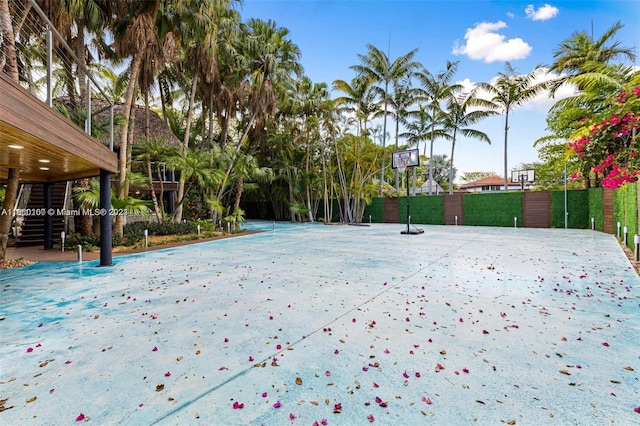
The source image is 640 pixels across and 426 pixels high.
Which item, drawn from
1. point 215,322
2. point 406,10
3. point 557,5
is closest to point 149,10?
point 406,10

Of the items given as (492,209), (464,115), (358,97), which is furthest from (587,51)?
(358,97)

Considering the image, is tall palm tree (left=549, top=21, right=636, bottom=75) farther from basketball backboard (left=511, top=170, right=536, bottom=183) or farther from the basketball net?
basketball backboard (left=511, top=170, right=536, bottom=183)

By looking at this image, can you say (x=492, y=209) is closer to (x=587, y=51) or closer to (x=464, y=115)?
(x=464, y=115)

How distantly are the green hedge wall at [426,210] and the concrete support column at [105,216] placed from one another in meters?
16.0

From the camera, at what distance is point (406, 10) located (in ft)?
→ 38.3

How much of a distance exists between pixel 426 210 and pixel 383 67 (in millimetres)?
9629

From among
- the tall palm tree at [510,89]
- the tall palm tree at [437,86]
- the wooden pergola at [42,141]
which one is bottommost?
the wooden pergola at [42,141]

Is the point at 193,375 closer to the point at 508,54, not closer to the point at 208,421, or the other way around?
the point at 208,421

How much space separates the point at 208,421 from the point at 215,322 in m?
1.64

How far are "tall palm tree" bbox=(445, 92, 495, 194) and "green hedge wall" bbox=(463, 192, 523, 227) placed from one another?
13.1 feet

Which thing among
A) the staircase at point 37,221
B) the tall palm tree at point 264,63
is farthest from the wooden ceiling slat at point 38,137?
the tall palm tree at point 264,63

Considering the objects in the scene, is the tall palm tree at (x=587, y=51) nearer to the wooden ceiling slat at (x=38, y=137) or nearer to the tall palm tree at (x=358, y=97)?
the tall palm tree at (x=358, y=97)

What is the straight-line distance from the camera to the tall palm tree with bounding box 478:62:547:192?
17.4 m

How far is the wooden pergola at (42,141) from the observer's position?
2.64m
